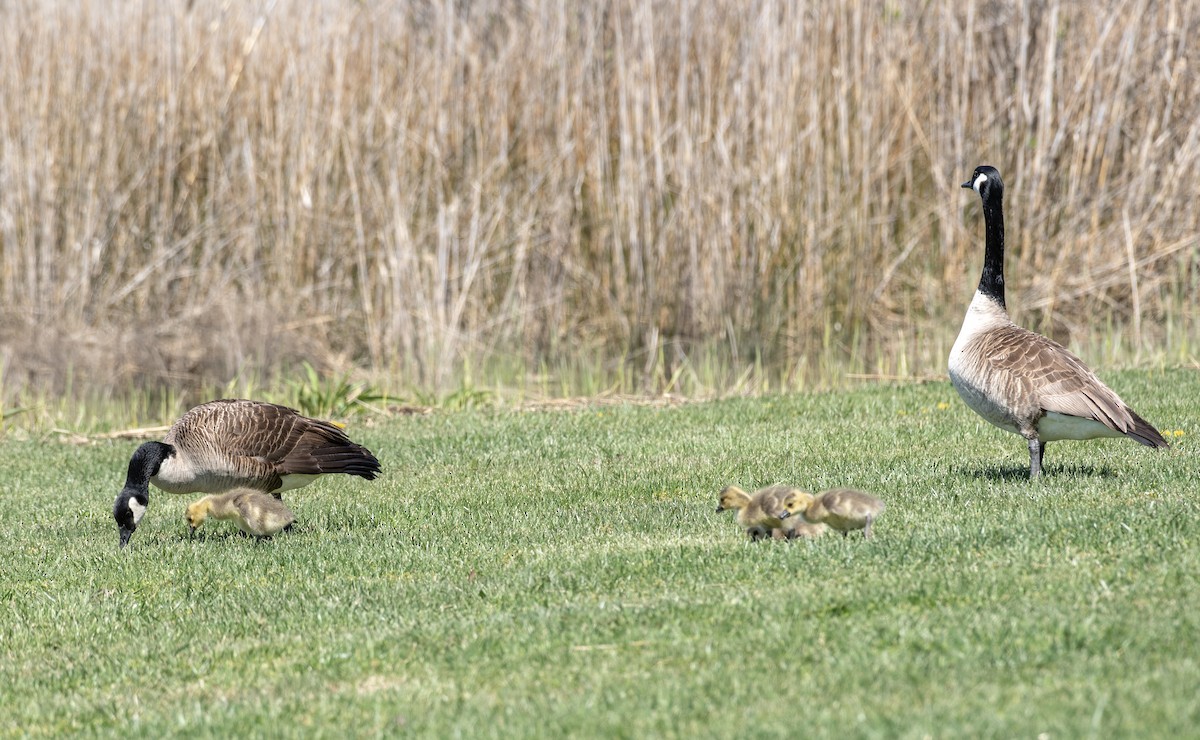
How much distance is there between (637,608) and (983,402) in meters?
3.13

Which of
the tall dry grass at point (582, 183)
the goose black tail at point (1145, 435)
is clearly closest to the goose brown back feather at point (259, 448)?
the goose black tail at point (1145, 435)

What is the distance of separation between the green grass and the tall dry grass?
4.33m

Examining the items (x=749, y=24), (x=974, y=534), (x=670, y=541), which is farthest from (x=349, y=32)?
(x=974, y=534)

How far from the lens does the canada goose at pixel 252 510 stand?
740 cm

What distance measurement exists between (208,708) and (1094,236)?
36.9 ft

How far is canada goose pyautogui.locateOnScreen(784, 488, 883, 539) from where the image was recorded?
634 centimetres

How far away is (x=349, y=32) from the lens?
597 inches

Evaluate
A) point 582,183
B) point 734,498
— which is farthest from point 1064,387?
point 582,183

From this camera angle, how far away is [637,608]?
219 inches

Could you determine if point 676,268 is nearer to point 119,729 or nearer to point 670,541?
point 670,541

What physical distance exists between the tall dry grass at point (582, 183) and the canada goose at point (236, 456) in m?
5.46

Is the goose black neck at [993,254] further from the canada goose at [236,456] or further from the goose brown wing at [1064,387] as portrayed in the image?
the canada goose at [236,456]

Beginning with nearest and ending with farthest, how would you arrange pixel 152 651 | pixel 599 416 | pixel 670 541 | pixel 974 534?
1. pixel 152 651
2. pixel 974 534
3. pixel 670 541
4. pixel 599 416

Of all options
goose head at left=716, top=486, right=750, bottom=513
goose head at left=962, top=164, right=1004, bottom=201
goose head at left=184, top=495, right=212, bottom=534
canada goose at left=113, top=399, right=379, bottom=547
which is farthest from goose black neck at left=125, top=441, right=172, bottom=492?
goose head at left=962, top=164, right=1004, bottom=201
